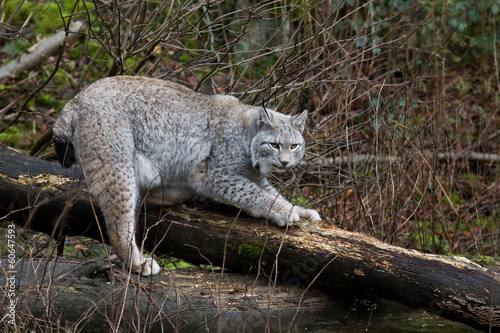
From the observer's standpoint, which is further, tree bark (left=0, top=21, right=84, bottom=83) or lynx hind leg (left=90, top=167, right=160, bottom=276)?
tree bark (left=0, top=21, right=84, bottom=83)

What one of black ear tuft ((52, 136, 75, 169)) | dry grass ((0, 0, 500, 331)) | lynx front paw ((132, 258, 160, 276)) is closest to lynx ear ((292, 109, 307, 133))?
dry grass ((0, 0, 500, 331))

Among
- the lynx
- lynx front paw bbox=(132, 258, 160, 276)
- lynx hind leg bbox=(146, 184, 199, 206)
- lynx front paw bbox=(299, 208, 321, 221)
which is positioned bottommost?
lynx front paw bbox=(132, 258, 160, 276)

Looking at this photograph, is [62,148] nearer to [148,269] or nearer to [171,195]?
[171,195]

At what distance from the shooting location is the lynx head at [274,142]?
14.2ft

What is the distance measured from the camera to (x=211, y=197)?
4.41m

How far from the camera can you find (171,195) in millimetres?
4320

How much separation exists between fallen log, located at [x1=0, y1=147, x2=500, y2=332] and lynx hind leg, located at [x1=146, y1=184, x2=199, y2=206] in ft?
0.20

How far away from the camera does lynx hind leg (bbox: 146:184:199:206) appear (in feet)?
14.1

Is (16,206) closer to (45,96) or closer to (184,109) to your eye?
(184,109)

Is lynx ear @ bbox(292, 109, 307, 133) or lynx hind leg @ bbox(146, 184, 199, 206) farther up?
lynx ear @ bbox(292, 109, 307, 133)

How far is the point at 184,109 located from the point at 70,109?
914 mm

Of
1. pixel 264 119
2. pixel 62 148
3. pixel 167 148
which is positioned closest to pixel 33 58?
pixel 62 148

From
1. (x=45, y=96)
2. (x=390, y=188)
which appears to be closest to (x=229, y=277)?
(x=390, y=188)

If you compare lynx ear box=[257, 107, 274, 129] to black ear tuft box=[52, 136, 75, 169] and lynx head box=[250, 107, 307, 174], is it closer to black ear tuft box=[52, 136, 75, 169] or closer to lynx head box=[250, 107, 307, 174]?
lynx head box=[250, 107, 307, 174]
